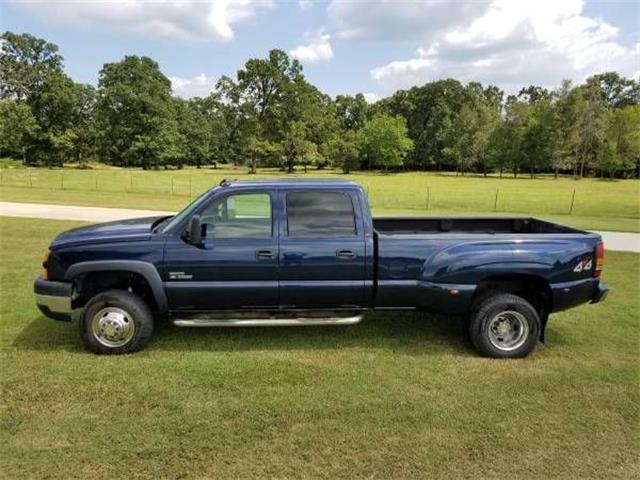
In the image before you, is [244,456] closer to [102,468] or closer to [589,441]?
[102,468]

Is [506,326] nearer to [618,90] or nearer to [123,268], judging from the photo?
[123,268]

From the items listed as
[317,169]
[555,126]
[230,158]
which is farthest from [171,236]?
[230,158]

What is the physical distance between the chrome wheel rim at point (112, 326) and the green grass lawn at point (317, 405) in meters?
0.19

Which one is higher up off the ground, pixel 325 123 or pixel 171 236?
pixel 325 123

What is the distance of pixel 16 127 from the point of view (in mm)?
62625

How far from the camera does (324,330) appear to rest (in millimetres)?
6012

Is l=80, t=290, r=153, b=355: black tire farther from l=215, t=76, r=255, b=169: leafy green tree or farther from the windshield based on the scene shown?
l=215, t=76, r=255, b=169: leafy green tree

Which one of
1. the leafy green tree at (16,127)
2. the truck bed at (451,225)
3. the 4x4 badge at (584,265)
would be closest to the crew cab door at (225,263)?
the truck bed at (451,225)

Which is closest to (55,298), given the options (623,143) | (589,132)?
(623,143)

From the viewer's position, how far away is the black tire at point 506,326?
5.21 metres

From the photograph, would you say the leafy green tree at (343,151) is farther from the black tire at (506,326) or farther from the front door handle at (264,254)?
the front door handle at (264,254)

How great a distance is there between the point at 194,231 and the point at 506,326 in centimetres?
328

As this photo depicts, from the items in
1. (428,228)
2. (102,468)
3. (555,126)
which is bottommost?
(102,468)

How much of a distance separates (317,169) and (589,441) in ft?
279
